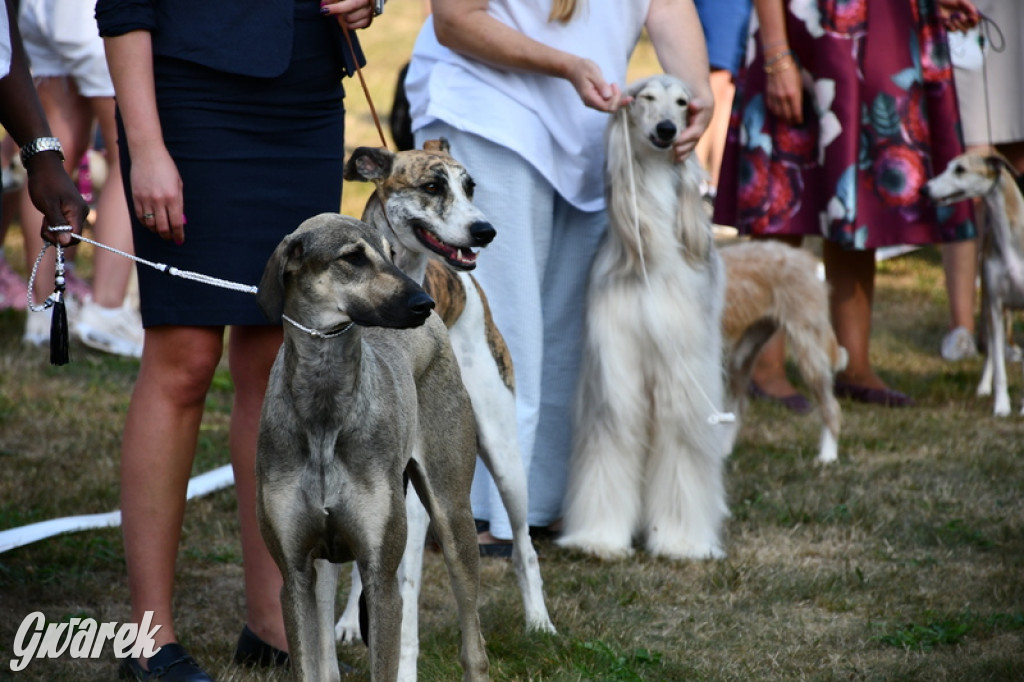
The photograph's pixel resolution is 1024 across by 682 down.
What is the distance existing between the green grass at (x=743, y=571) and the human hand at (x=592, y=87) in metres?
1.56

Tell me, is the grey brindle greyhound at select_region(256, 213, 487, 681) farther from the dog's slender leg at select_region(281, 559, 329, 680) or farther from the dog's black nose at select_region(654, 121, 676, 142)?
the dog's black nose at select_region(654, 121, 676, 142)

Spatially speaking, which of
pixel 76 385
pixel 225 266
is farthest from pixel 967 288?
pixel 225 266

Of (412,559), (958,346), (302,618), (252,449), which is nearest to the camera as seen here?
(302,618)

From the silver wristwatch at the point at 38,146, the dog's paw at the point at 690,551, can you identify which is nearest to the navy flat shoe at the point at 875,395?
the dog's paw at the point at 690,551

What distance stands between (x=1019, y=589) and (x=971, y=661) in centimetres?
68

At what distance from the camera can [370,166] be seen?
131 inches

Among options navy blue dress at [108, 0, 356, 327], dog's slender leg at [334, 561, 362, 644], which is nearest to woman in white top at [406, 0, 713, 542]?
dog's slender leg at [334, 561, 362, 644]

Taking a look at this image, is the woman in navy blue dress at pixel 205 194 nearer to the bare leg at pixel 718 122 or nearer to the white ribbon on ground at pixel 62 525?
the white ribbon on ground at pixel 62 525

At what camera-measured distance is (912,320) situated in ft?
28.0

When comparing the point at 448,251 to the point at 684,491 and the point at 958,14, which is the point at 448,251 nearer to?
the point at 684,491

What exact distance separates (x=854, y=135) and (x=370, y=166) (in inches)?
125

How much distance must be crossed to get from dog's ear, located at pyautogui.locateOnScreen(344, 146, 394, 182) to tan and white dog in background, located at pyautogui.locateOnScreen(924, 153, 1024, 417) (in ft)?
11.8

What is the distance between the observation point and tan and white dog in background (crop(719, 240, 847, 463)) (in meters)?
5.60

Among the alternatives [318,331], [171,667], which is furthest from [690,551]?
[318,331]
